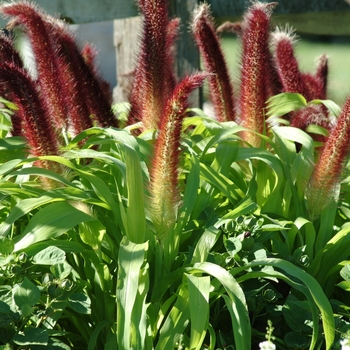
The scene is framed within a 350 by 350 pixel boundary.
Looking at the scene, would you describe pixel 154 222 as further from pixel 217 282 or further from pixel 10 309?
pixel 10 309

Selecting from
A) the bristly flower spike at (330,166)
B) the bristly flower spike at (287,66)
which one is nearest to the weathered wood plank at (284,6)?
the bristly flower spike at (287,66)

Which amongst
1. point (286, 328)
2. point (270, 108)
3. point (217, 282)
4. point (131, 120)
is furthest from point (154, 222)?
point (270, 108)

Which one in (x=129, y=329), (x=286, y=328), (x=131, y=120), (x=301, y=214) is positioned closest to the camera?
(x=129, y=329)

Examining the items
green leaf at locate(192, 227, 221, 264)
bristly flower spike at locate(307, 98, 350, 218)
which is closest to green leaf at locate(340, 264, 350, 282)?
bristly flower spike at locate(307, 98, 350, 218)

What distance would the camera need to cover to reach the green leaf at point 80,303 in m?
1.46

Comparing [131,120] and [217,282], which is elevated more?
[131,120]

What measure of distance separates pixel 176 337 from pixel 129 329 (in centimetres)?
14

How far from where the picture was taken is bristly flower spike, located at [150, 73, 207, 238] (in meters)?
1.49

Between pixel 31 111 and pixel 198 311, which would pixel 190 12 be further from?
pixel 198 311

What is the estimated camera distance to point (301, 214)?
1.86m

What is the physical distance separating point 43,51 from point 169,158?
669 mm

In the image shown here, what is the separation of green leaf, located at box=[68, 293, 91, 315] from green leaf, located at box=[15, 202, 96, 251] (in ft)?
0.49

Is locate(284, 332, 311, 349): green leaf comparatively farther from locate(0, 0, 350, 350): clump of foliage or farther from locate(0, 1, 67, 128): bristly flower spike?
locate(0, 1, 67, 128): bristly flower spike

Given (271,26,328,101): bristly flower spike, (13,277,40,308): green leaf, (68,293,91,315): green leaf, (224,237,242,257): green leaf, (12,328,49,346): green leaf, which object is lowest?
(12,328,49,346): green leaf
